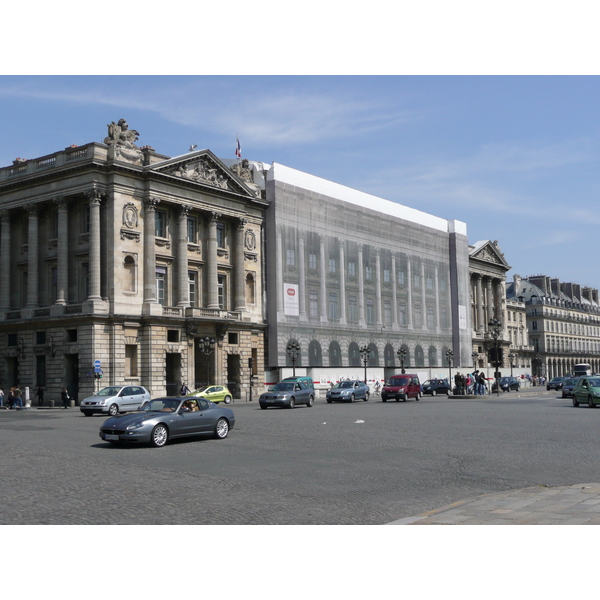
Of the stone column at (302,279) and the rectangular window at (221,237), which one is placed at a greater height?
the rectangular window at (221,237)

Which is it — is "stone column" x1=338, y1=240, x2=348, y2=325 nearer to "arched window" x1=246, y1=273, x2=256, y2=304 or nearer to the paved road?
"arched window" x1=246, y1=273, x2=256, y2=304

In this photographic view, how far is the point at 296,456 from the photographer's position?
17781mm

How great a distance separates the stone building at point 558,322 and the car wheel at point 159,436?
126 metres

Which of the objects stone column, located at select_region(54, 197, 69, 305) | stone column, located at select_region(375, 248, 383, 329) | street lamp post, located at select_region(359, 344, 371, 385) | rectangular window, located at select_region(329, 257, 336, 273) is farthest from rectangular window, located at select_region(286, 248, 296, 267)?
stone column, located at select_region(54, 197, 69, 305)

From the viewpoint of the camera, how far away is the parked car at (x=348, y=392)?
51.4m

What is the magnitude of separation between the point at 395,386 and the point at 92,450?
34.3 meters

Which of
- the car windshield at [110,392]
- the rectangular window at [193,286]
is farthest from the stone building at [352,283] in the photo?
the car windshield at [110,392]

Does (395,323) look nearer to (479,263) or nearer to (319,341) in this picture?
(319,341)

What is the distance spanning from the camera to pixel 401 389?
5091 centimetres

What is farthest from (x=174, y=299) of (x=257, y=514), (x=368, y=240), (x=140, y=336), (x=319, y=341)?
(x=257, y=514)

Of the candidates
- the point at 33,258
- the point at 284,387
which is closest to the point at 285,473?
the point at 284,387

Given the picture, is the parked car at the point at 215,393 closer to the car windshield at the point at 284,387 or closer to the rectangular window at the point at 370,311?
the car windshield at the point at 284,387

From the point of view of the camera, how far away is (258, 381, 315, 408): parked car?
43.3 metres

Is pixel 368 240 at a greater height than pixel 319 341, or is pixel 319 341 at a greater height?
pixel 368 240
